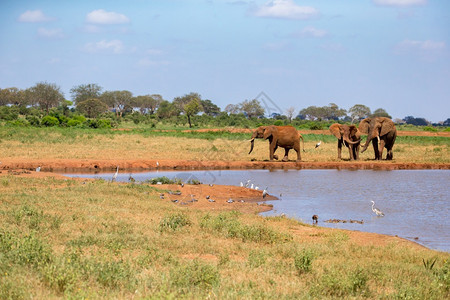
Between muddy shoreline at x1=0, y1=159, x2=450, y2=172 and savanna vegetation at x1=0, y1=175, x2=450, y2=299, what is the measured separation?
35.9 ft

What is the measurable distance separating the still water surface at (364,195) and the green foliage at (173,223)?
414cm

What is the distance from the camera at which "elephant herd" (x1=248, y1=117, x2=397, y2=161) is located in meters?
29.2

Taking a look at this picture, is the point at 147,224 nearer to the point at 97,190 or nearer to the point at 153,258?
the point at 153,258

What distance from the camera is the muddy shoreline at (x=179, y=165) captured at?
1015 inches

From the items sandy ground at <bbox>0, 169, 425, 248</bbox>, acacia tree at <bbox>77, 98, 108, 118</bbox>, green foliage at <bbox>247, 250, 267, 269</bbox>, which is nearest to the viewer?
green foliage at <bbox>247, 250, 267, 269</bbox>

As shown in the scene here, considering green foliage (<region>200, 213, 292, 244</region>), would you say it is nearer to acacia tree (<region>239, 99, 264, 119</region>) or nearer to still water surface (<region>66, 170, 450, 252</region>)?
still water surface (<region>66, 170, 450, 252</region>)

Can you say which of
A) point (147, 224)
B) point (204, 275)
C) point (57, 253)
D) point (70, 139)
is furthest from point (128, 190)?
point (70, 139)

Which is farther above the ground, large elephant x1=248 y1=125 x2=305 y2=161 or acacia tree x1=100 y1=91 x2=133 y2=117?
acacia tree x1=100 y1=91 x2=133 y2=117

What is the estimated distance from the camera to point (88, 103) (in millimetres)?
87438

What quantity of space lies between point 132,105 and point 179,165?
93.6 metres

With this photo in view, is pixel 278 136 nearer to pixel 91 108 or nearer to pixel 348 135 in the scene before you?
pixel 348 135

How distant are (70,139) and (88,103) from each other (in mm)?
49320

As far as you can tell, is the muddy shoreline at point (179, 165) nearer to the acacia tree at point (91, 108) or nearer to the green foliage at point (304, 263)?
the green foliage at point (304, 263)

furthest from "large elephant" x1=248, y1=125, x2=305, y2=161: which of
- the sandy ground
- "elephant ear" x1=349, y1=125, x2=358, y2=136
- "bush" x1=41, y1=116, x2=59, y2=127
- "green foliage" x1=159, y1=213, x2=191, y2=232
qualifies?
"bush" x1=41, y1=116, x2=59, y2=127
